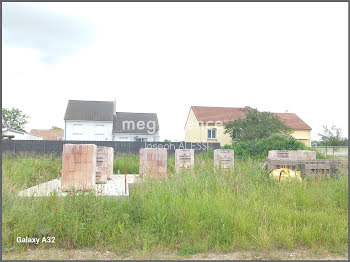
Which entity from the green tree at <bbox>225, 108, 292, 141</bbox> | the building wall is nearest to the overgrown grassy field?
the green tree at <bbox>225, 108, 292, 141</bbox>

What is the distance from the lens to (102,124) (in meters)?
34.3

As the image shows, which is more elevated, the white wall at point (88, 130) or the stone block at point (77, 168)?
the white wall at point (88, 130)

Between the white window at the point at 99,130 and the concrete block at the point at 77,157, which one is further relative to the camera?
the white window at the point at 99,130

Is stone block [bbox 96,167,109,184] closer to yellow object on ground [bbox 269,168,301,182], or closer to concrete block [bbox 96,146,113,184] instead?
concrete block [bbox 96,146,113,184]

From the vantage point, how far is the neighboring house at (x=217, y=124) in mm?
32250

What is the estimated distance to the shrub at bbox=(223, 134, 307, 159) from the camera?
59.4 ft

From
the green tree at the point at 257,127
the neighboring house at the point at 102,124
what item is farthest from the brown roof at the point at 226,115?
the neighboring house at the point at 102,124

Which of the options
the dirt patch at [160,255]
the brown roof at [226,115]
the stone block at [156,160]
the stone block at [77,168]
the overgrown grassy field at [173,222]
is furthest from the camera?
the brown roof at [226,115]

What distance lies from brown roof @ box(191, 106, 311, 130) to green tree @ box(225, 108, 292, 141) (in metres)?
4.92

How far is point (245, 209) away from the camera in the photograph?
15.1ft

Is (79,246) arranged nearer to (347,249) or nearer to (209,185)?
(209,185)

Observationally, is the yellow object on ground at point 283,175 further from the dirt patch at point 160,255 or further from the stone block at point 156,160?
the stone block at point 156,160

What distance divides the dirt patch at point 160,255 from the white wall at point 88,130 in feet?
102

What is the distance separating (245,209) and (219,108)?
32.1 m
